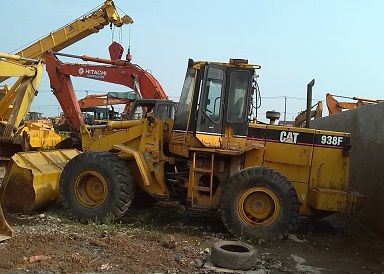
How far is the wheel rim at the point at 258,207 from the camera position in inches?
310

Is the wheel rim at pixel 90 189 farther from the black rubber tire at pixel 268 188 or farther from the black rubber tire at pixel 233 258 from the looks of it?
the black rubber tire at pixel 233 258

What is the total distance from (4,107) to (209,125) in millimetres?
8495

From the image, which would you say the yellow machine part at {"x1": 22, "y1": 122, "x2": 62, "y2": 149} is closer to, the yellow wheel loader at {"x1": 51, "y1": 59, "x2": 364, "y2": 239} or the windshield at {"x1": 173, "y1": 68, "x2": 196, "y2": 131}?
the yellow wheel loader at {"x1": 51, "y1": 59, "x2": 364, "y2": 239}

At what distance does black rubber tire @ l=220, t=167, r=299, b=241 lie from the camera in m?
7.77

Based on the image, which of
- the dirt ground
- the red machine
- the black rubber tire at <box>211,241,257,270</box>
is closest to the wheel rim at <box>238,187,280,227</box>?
the dirt ground

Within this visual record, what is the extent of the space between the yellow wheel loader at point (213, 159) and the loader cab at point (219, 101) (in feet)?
0.06

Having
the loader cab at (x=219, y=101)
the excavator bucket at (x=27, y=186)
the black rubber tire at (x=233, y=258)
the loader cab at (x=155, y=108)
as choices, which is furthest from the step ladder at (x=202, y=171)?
the excavator bucket at (x=27, y=186)

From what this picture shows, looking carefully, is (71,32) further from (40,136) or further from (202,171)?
(202,171)

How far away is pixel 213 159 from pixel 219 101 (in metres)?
1.00

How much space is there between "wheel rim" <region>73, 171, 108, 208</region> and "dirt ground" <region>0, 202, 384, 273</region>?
0.44 metres

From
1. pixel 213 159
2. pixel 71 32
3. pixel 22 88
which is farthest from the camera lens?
pixel 71 32

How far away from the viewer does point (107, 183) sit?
27.4 ft

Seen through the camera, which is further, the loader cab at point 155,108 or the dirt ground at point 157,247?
the loader cab at point 155,108

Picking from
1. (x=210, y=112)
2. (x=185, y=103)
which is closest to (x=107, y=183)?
(x=185, y=103)
